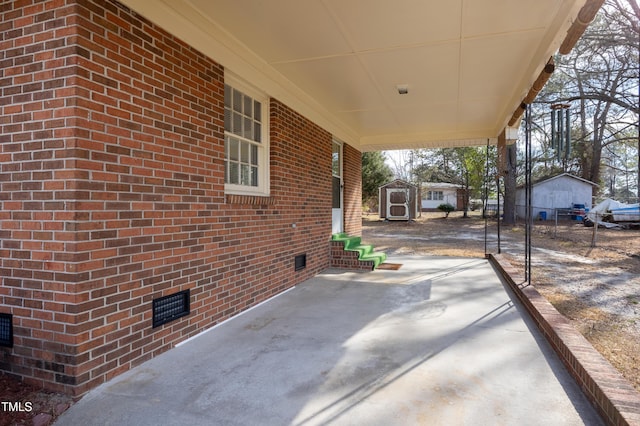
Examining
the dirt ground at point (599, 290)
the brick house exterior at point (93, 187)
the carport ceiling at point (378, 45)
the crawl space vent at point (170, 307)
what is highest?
the carport ceiling at point (378, 45)

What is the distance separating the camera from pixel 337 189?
753 centimetres

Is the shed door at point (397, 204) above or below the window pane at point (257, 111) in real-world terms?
below

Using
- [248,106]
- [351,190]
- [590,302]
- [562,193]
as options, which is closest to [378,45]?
[248,106]

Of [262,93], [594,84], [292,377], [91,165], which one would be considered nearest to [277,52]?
[262,93]

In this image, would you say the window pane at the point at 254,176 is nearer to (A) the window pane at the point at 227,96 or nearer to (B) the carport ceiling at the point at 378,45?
(A) the window pane at the point at 227,96

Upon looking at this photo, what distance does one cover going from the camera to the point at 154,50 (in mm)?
2691

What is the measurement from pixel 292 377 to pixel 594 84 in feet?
62.7

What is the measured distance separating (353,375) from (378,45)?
3038 millimetres

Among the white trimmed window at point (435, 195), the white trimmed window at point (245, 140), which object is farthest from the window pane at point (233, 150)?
the white trimmed window at point (435, 195)

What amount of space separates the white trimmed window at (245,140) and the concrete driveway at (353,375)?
1.43m

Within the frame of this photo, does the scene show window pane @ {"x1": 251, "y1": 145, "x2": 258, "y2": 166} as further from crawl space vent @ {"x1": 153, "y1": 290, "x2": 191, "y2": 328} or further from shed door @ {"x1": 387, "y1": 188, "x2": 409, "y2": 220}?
shed door @ {"x1": 387, "y1": 188, "x2": 409, "y2": 220}

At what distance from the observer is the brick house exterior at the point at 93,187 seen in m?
2.14

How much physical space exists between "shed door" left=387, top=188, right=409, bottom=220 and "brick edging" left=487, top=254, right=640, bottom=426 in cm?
1985

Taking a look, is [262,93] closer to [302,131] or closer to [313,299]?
[302,131]
